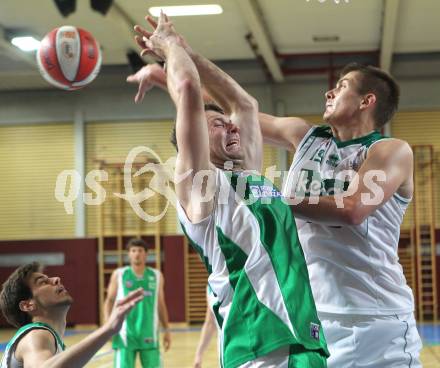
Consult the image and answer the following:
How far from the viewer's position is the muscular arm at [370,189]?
2.97 m

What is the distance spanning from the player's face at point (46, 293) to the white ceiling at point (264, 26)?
777cm

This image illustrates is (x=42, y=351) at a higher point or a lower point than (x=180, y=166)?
lower

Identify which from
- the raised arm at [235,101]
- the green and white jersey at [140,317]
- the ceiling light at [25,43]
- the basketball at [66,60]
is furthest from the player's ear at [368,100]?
the ceiling light at [25,43]

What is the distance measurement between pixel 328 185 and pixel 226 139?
1.99 feet

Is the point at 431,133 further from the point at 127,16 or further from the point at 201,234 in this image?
the point at 201,234

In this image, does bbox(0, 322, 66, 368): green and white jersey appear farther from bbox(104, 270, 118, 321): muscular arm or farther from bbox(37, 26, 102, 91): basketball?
bbox(104, 270, 118, 321): muscular arm

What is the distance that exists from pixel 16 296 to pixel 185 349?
319 inches

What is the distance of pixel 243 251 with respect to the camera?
2.66 meters

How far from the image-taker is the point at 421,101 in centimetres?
1546

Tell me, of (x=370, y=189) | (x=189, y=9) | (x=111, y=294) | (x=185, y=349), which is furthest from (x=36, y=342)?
(x=189, y=9)

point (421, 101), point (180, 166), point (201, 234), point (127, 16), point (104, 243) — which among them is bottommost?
point (104, 243)

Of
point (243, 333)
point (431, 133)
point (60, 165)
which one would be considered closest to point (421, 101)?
point (431, 133)

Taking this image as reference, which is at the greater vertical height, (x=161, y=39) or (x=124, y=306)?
(x=161, y=39)

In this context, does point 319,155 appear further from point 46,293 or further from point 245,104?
point 46,293
